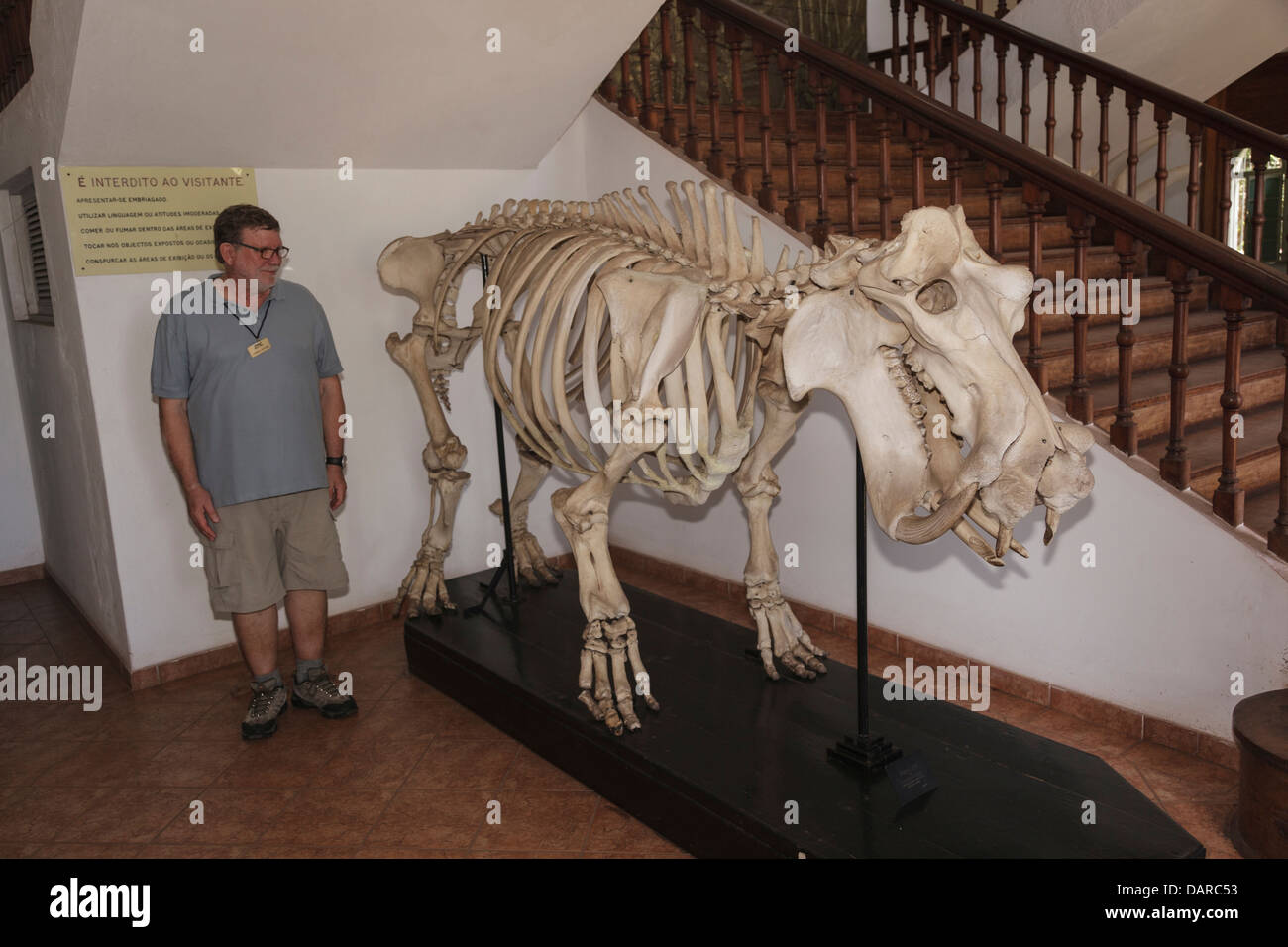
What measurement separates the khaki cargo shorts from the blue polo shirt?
0.10 metres

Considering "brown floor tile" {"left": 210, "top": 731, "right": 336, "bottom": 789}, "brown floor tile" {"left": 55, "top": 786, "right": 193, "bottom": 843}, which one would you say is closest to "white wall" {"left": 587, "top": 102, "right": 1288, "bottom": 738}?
"brown floor tile" {"left": 210, "top": 731, "right": 336, "bottom": 789}

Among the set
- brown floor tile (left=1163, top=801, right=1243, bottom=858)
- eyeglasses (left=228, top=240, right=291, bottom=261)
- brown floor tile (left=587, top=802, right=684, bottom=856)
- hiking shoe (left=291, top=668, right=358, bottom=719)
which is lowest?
brown floor tile (left=1163, top=801, right=1243, bottom=858)

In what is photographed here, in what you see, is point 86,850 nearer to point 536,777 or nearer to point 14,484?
point 536,777

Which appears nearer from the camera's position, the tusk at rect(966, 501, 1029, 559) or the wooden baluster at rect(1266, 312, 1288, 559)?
the tusk at rect(966, 501, 1029, 559)

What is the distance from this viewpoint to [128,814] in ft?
13.0

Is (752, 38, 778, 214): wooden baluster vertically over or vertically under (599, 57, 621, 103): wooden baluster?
under

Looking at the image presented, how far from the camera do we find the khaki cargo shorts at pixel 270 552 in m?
4.36

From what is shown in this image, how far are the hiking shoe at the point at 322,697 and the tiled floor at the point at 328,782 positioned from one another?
0.06 m

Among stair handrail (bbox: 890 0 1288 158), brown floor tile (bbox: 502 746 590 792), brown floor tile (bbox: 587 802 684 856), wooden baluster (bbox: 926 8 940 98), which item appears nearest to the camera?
brown floor tile (bbox: 587 802 684 856)

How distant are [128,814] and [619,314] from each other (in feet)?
9.06

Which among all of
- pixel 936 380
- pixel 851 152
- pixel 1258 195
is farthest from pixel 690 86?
pixel 936 380

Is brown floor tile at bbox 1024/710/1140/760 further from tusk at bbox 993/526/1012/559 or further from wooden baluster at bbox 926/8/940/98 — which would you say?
wooden baluster at bbox 926/8/940/98

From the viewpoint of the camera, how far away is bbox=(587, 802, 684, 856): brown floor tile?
138 inches

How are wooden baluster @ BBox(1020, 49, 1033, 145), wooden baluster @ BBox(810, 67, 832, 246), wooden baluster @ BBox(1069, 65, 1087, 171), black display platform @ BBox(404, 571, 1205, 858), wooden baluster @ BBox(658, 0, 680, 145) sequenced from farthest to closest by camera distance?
1. wooden baluster @ BBox(1020, 49, 1033, 145)
2. wooden baluster @ BBox(1069, 65, 1087, 171)
3. wooden baluster @ BBox(658, 0, 680, 145)
4. wooden baluster @ BBox(810, 67, 832, 246)
5. black display platform @ BBox(404, 571, 1205, 858)
